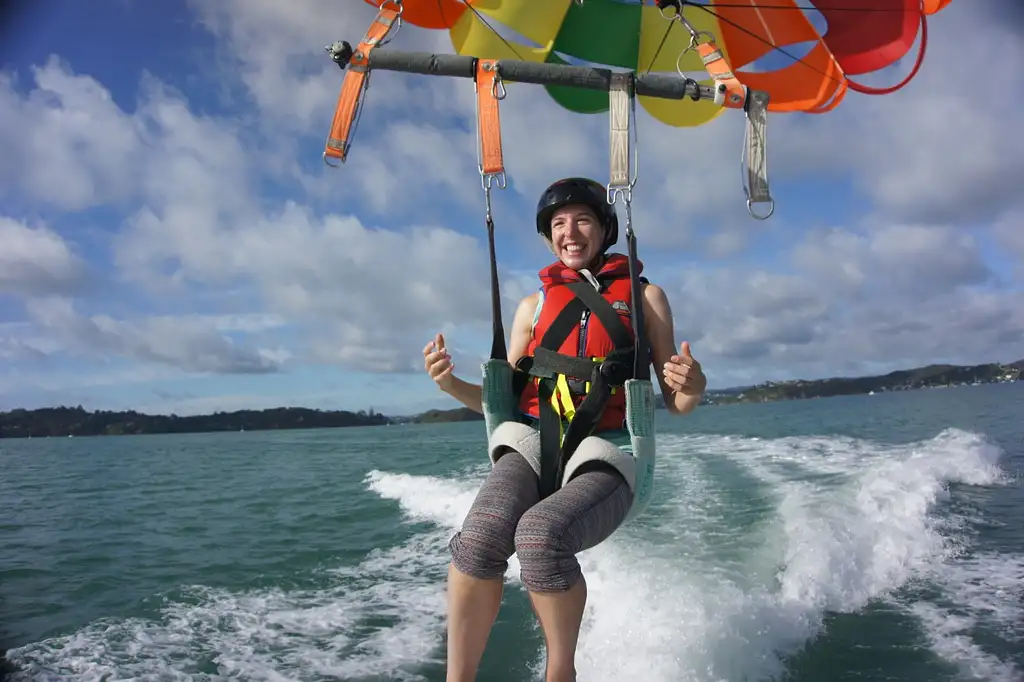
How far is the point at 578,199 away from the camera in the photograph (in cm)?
299

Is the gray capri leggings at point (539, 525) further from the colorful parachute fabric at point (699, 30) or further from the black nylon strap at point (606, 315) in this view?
the colorful parachute fabric at point (699, 30)

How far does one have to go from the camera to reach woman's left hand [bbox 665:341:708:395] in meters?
2.49

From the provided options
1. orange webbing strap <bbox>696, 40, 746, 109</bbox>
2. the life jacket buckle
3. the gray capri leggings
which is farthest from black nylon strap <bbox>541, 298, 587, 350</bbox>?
orange webbing strap <bbox>696, 40, 746, 109</bbox>

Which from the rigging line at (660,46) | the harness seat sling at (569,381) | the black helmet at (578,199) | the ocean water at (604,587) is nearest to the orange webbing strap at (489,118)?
the harness seat sling at (569,381)

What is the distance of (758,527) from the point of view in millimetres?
7699

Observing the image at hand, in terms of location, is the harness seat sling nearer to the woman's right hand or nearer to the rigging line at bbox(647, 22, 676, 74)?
the woman's right hand

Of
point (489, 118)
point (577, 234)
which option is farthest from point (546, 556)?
point (489, 118)

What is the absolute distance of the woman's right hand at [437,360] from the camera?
9.07 feet

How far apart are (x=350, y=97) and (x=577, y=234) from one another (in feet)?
3.93

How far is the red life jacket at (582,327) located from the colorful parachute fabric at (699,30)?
147 cm

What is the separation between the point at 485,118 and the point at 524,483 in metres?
1.59

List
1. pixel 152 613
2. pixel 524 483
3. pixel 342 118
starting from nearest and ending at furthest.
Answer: pixel 524 483 → pixel 342 118 → pixel 152 613

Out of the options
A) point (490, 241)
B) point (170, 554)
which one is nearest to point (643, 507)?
point (490, 241)

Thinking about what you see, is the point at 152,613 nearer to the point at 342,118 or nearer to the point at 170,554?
the point at 170,554
